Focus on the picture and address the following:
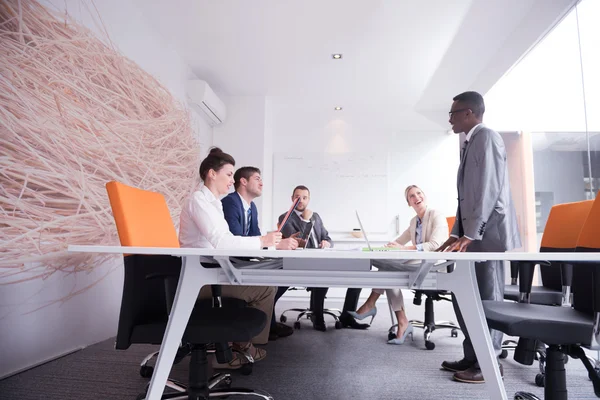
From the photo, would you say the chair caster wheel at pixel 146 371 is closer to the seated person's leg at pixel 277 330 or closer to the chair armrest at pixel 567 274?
the seated person's leg at pixel 277 330

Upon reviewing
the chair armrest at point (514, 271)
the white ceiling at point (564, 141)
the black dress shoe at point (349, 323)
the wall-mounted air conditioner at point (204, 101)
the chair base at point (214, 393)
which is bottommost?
the black dress shoe at point (349, 323)

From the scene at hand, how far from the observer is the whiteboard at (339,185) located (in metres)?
5.72

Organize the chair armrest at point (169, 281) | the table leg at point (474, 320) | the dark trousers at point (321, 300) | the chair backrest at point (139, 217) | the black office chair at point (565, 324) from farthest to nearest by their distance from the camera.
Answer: the dark trousers at point (321, 300)
the chair backrest at point (139, 217)
the chair armrest at point (169, 281)
the black office chair at point (565, 324)
the table leg at point (474, 320)

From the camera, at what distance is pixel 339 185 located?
5.79 meters

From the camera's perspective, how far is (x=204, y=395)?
164cm

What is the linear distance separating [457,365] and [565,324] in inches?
45.2

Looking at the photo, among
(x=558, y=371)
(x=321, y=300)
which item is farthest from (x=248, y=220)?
(x=558, y=371)

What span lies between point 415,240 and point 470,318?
2335 mm

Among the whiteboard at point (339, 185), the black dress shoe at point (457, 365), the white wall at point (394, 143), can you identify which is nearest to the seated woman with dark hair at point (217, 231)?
the black dress shoe at point (457, 365)

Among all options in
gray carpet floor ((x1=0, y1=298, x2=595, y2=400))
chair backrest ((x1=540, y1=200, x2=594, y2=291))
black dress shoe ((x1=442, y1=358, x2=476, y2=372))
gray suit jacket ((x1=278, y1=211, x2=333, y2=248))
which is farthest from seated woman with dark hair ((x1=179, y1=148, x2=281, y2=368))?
chair backrest ((x1=540, y1=200, x2=594, y2=291))

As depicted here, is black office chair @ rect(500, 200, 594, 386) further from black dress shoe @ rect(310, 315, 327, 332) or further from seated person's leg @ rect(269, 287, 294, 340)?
seated person's leg @ rect(269, 287, 294, 340)

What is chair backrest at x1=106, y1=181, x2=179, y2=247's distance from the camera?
1.62m

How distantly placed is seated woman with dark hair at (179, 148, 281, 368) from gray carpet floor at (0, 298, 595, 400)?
278 millimetres

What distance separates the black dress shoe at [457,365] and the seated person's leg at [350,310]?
130cm
